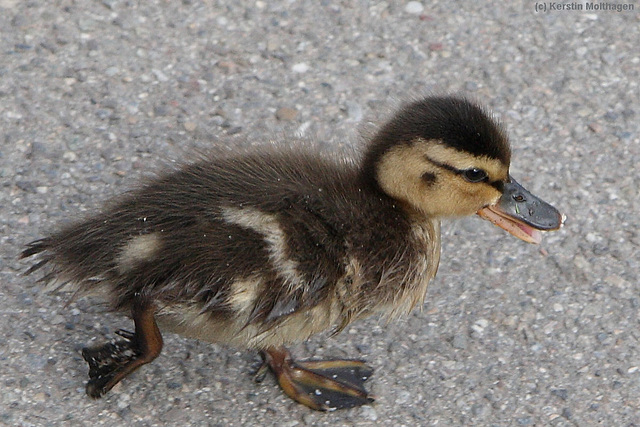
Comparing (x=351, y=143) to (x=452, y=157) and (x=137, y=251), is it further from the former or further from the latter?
(x=137, y=251)

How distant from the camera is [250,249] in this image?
2.42 meters

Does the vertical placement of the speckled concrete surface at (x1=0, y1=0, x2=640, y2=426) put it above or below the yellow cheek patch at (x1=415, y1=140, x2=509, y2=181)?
below

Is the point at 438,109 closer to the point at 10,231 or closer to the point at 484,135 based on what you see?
the point at 484,135

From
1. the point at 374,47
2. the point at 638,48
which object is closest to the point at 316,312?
A: the point at 374,47

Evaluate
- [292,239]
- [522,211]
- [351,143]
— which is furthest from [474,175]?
[351,143]

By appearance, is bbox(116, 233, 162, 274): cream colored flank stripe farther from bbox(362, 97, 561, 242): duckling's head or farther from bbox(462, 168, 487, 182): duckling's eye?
bbox(462, 168, 487, 182): duckling's eye

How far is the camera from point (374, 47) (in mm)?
3863

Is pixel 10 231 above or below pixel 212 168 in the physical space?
below

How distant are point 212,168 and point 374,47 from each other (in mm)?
1440

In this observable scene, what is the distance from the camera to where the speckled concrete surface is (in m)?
2.75

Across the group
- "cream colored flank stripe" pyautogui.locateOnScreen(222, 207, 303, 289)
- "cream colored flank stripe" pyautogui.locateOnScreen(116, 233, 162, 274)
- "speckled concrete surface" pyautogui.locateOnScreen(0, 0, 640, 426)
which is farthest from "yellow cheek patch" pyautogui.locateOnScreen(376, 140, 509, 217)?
"cream colored flank stripe" pyautogui.locateOnScreen(116, 233, 162, 274)

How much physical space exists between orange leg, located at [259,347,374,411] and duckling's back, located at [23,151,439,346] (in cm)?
19

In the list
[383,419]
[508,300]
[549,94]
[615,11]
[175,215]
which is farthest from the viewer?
[615,11]

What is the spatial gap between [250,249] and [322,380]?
553 millimetres
